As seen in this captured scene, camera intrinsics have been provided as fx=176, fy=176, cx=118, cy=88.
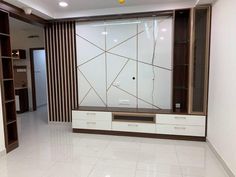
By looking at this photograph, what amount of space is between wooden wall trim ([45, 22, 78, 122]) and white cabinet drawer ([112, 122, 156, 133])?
Answer: 4.19 ft

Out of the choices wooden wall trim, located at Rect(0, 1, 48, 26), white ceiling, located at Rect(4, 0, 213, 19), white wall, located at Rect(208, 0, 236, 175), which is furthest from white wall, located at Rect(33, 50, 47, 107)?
white wall, located at Rect(208, 0, 236, 175)

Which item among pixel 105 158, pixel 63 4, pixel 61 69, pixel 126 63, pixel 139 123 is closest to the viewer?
pixel 105 158

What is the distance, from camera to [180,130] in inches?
138

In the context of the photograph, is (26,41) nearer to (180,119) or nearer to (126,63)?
(126,63)

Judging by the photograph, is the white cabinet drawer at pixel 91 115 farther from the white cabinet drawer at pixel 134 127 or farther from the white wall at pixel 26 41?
the white wall at pixel 26 41

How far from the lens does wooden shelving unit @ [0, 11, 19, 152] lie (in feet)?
10.3

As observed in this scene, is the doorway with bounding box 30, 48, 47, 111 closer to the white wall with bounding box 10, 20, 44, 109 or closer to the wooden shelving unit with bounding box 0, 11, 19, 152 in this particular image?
the white wall with bounding box 10, 20, 44, 109

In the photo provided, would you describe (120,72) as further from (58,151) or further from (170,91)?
(58,151)

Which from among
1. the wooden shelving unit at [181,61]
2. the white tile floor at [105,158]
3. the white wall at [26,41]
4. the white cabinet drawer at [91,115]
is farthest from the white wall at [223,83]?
the white wall at [26,41]

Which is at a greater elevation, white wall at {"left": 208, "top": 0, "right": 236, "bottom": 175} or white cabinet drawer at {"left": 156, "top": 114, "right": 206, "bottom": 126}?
white wall at {"left": 208, "top": 0, "right": 236, "bottom": 175}

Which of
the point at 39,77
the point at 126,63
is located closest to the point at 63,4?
the point at 126,63

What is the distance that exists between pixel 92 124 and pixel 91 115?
21 centimetres

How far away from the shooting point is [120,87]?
417 centimetres

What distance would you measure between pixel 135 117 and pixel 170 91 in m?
0.97
